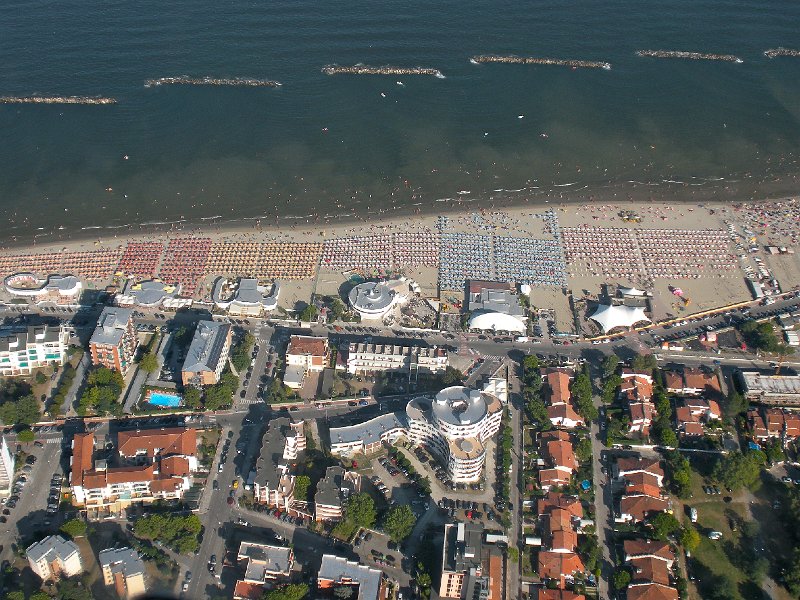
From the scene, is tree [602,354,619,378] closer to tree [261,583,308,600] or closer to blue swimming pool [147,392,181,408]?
tree [261,583,308,600]

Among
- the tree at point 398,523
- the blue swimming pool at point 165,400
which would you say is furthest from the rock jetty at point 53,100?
the tree at point 398,523

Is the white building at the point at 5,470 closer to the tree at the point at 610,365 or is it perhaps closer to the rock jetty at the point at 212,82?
the tree at the point at 610,365

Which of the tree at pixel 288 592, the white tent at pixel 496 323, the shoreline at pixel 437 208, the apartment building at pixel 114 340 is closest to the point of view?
the tree at pixel 288 592

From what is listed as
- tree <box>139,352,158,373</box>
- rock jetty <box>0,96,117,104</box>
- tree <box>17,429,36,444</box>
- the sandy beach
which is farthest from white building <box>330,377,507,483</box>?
rock jetty <box>0,96,117,104</box>

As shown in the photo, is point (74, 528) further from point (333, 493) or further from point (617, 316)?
point (617, 316)

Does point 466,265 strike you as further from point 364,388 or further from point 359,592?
point 359,592

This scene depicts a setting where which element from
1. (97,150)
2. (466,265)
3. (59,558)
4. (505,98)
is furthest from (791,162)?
(59,558)
